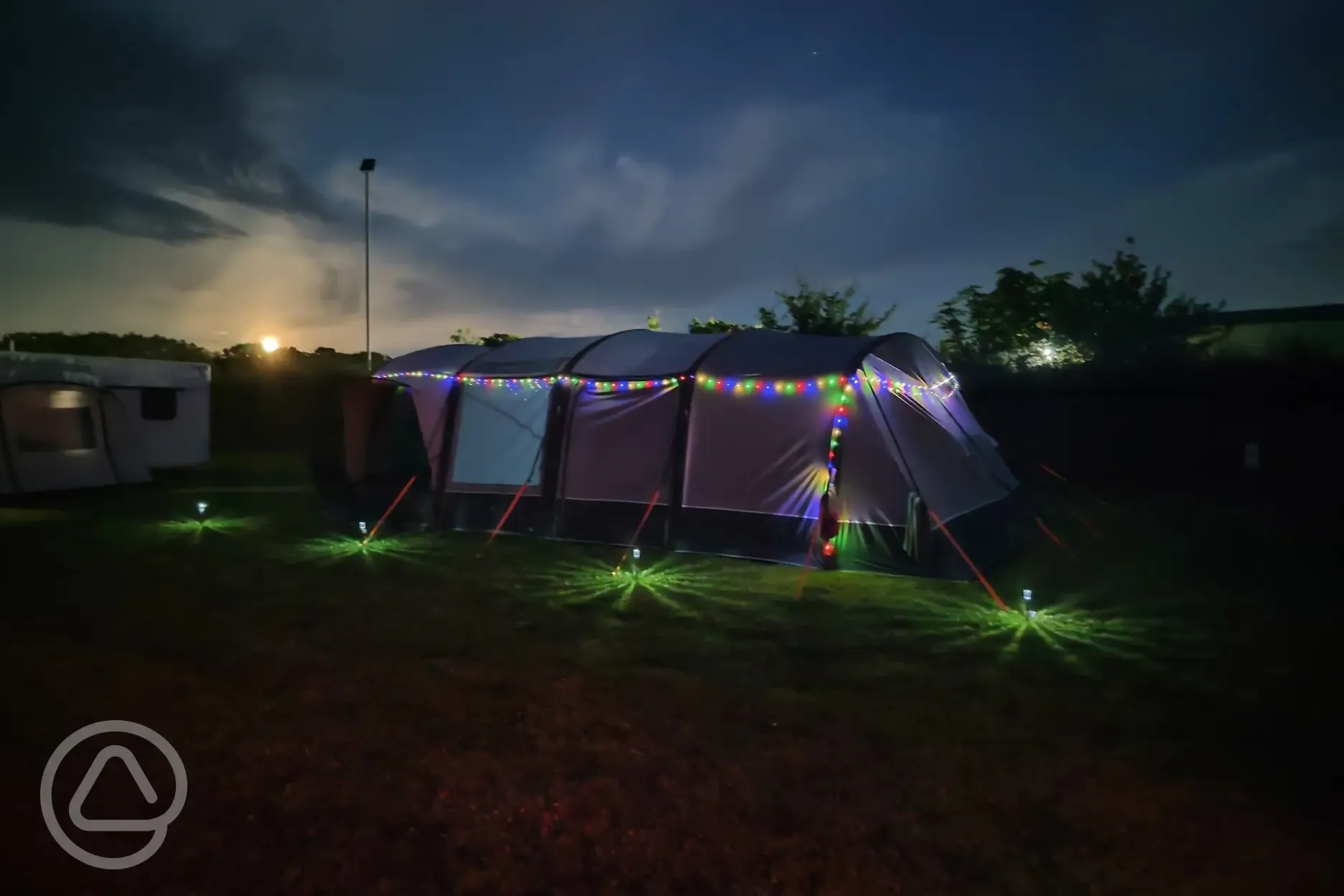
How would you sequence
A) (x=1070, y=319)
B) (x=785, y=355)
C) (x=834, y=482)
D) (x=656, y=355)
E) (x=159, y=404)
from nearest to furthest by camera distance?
(x=834, y=482)
(x=785, y=355)
(x=656, y=355)
(x=159, y=404)
(x=1070, y=319)

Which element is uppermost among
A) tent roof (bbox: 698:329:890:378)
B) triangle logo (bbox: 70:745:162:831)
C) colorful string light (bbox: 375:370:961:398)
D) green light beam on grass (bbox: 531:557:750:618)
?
tent roof (bbox: 698:329:890:378)

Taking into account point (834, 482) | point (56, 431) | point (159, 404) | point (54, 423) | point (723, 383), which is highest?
point (723, 383)

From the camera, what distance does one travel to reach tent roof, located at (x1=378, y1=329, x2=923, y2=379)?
343 inches

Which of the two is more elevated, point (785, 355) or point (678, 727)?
point (785, 355)

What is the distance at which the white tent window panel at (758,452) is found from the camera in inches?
331

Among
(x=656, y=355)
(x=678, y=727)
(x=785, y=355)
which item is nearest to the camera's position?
(x=678, y=727)

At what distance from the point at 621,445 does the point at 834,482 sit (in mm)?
2487

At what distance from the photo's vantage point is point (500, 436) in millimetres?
10062

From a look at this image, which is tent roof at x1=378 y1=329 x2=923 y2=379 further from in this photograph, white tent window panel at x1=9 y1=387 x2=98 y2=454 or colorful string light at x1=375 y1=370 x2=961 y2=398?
white tent window panel at x1=9 y1=387 x2=98 y2=454

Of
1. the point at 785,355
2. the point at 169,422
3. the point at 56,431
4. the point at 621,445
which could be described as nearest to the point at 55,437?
the point at 56,431

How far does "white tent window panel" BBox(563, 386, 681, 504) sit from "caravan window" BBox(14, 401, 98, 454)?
9.56 metres

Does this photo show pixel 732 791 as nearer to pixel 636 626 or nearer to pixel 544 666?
pixel 544 666

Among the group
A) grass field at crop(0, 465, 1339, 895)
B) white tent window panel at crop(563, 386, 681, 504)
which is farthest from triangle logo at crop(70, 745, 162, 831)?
white tent window panel at crop(563, 386, 681, 504)

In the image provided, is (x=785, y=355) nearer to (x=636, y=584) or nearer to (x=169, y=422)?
(x=636, y=584)
